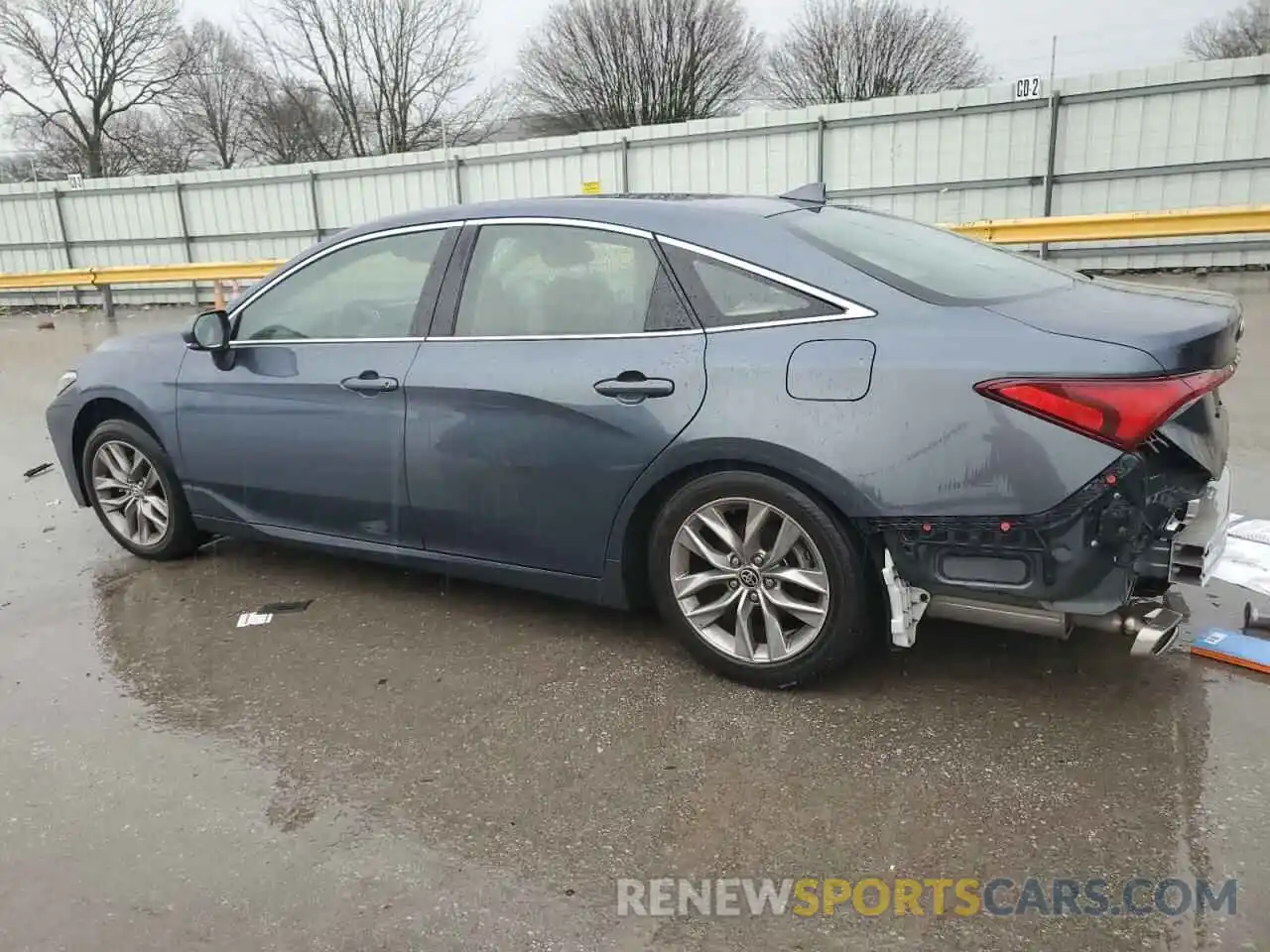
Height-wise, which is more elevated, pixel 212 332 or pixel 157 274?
pixel 212 332

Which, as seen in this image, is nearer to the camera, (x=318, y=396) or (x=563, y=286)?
(x=563, y=286)

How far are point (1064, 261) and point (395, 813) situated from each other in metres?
12.8

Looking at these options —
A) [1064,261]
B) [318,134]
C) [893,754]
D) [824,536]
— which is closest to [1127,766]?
[893,754]

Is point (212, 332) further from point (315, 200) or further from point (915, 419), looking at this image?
point (315, 200)

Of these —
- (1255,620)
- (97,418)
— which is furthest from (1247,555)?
(97,418)

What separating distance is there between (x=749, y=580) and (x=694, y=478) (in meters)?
0.37

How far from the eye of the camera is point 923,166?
13992mm

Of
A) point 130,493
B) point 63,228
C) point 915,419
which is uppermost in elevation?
point 63,228

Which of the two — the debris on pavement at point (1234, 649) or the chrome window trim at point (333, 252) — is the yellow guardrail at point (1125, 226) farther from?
the chrome window trim at point (333, 252)

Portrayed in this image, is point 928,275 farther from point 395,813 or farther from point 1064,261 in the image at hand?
point 1064,261

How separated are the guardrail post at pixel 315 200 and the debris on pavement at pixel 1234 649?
17.2 metres

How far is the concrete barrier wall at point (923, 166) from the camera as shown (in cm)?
1267

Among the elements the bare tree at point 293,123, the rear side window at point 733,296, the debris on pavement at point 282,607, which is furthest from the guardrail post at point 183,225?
the bare tree at point 293,123

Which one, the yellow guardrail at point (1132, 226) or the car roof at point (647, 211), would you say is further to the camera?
the yellow guardrail at point (1132, 226)
